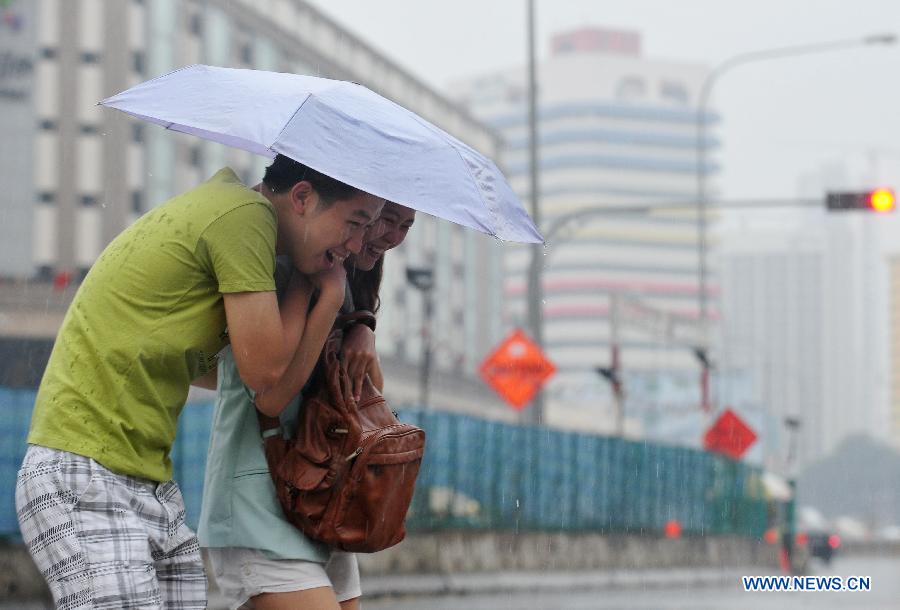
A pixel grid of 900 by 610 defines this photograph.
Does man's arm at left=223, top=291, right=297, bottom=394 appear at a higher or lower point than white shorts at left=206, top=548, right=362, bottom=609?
higher

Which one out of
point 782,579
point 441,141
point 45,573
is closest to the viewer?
point 45,573

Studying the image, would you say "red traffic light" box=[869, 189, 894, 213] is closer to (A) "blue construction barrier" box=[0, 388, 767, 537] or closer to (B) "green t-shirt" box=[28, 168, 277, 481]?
(A) "blue construction barrier" box=[0, 388, 767, 537]

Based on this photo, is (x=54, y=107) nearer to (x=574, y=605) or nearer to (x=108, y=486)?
(x=574, y=605)

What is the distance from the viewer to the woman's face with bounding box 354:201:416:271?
3.60m

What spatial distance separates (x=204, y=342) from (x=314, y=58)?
56.6m

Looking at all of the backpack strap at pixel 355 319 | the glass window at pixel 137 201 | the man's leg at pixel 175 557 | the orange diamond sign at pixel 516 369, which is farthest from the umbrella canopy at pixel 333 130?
the glass window at pixel 137 201

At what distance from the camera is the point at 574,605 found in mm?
14789

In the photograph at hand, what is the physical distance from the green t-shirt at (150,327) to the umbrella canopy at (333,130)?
205 mm

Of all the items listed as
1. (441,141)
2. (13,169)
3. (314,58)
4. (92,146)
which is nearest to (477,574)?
(441,141)

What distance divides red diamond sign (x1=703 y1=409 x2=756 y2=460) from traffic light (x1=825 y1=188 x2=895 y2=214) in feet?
21.1

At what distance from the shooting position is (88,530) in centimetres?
308

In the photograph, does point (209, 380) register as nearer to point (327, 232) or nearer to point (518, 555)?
point (327, 232)

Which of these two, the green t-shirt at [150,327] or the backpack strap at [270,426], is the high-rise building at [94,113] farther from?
the green t-shirt at [150,327]

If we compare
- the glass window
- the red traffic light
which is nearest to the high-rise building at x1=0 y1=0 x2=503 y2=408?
the glass window
